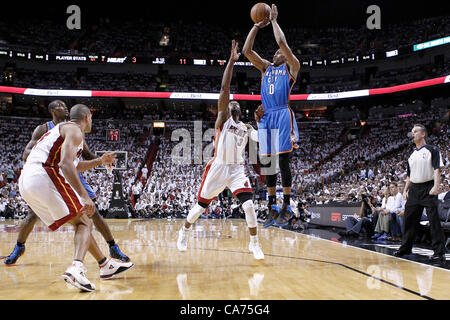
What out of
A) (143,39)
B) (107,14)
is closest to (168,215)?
(143,39)

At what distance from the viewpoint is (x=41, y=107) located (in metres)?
28.1

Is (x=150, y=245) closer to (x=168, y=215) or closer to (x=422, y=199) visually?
(x=422, y=199)

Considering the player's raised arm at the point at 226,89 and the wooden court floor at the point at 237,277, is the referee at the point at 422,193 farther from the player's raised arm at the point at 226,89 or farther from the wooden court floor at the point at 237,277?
the player's raised arm at the point at 226,89

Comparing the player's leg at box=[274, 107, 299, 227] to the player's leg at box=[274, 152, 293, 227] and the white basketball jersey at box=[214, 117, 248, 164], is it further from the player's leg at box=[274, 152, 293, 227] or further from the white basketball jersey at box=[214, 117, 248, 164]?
the white basketball jersey at box=[214, 117, 248, 164]

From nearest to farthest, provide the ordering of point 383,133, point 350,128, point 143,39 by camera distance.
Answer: point 383,133, point 350,128, point 143,39

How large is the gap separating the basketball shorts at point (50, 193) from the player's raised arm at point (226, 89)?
2032 mm

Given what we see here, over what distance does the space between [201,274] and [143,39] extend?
28508mm

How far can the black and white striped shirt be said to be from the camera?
17.6ft

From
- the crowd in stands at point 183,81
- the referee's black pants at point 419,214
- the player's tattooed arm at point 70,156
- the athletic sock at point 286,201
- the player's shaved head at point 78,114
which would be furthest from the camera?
the crowd in stands at point 183,81

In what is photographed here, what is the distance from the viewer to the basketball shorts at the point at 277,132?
434 centimetres

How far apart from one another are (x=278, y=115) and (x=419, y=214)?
2697 mm

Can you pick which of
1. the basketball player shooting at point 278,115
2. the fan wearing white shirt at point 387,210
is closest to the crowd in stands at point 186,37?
the fan wearing white shirt at point 387,210

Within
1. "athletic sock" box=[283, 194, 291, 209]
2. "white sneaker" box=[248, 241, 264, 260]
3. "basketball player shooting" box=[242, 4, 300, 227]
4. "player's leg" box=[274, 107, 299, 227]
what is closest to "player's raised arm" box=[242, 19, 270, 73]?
"basketball player shooting" box=[242, 4, 300, 227]

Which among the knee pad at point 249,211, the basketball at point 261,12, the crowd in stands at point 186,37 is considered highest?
the crowd in stands at point 186,37
